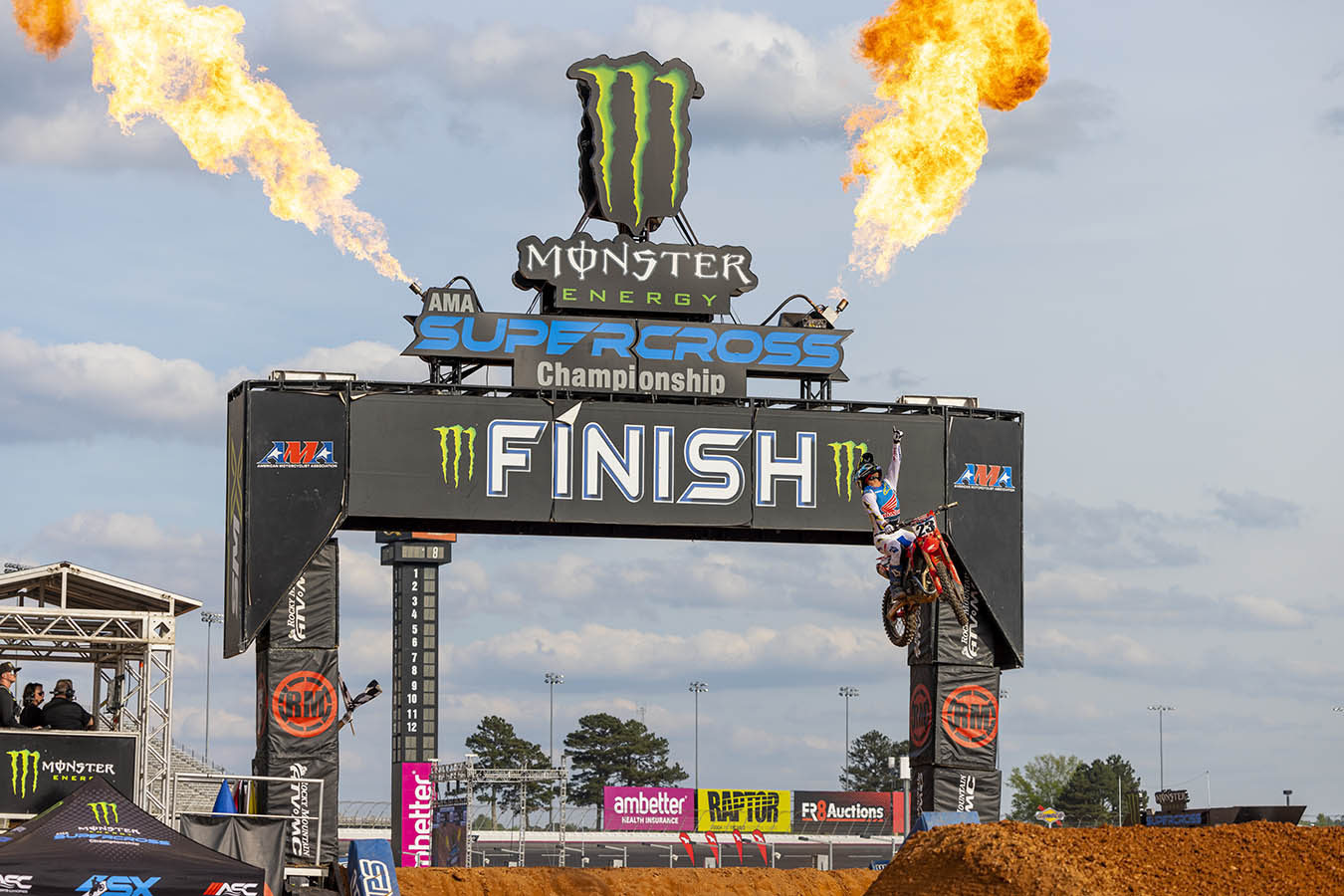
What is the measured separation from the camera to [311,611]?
3077cm

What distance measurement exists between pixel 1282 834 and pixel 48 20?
25.6 meters

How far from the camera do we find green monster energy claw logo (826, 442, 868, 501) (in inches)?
1297

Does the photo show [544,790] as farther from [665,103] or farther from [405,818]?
[665,103]

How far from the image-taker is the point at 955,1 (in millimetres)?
34156

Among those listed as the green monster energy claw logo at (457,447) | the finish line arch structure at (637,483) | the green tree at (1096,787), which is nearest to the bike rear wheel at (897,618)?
the finish line arch structure at (637,483)

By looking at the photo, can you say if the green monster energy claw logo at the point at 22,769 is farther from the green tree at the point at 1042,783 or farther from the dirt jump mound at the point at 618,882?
the green tree at the point at 1042,783

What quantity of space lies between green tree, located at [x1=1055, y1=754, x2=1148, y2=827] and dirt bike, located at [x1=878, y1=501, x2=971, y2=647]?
276 feet

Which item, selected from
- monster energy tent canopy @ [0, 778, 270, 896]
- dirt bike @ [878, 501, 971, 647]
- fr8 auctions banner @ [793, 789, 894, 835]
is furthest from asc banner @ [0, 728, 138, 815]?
fr8 auctions banner @ [793, 789, 894, 835]

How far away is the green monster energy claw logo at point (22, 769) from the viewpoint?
28.6 meters

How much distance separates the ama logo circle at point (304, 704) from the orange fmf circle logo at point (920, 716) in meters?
11.6

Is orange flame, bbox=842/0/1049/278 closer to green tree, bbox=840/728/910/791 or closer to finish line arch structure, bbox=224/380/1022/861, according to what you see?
finish line arch structure, bbox=224/380/1022/861

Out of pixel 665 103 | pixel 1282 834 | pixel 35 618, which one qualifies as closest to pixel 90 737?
pixel 35 618

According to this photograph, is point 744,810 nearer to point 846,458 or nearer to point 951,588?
point 846,458

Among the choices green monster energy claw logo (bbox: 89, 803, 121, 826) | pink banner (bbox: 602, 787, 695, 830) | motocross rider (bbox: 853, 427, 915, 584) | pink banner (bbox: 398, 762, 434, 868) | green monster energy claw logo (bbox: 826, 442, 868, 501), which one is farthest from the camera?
pink banner (bbox: 602, 787, 695, 830)
